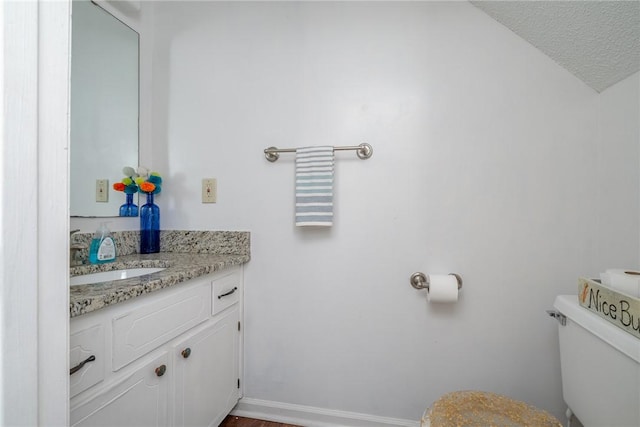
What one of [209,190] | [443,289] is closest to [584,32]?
[443,289]

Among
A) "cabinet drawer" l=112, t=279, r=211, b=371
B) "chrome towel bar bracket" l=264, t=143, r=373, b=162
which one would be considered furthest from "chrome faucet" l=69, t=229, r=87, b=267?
"chrome towel bar bracket" l=264, t=143, r=373, b=162

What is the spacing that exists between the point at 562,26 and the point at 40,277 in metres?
1.64

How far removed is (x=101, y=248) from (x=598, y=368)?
1.75 meters

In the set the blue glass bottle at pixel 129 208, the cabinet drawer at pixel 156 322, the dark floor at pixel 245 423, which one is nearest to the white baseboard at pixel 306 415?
the dark floor at pixel 245 423

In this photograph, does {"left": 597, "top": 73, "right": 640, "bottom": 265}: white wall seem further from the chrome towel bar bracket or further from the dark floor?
the dark floor

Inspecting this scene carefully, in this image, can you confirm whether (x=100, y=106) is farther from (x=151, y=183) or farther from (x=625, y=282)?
(x=625, y=282)

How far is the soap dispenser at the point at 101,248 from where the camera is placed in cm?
114

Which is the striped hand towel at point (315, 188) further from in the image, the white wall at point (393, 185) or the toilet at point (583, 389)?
the toilet at point (583, 389)

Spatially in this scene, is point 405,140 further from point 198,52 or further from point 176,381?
point 176,381

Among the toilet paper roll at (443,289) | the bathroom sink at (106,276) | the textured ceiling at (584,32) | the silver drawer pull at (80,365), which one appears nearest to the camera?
the silver drawer pull at (80,365)

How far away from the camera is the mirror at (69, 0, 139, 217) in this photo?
1165 millimetres

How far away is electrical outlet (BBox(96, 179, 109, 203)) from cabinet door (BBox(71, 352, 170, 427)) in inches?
32.0

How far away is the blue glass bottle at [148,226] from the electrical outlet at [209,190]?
25 cm

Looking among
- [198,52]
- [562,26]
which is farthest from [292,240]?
[562,26]
